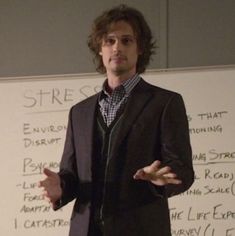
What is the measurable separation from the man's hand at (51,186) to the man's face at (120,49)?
1.12 feet

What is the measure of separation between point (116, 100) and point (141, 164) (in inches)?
8.4

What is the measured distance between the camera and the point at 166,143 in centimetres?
115

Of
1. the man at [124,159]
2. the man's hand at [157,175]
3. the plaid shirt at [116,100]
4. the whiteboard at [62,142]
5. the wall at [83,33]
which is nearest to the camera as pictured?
the man's hand at [157,175]

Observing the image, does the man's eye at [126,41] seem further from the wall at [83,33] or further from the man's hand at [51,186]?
the wall at [83,33]

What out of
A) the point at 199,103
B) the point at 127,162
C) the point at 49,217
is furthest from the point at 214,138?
the point at 127,162

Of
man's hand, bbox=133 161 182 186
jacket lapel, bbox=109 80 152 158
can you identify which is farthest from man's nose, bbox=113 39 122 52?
man's hand, bbox=133 161 182 186

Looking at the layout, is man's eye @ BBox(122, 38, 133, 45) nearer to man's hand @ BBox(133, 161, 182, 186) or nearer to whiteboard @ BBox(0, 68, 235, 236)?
man's hand @ BBox(133, 161, 182, 186)

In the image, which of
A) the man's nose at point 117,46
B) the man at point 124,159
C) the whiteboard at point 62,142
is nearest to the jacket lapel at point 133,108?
the man at point 124,159

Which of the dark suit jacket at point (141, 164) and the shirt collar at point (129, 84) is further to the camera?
the shirt collar at point (129, 84)

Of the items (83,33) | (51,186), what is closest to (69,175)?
(51,186)

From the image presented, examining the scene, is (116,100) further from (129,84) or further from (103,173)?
(103,173)

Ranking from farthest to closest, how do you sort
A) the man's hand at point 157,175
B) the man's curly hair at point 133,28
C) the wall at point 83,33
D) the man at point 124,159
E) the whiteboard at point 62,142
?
the wall at point 83,33 < the whiteboard at point 62,142 < the man's curly hair at point 133,28 < the man at point 124,159 < the man's hand at point 157,175

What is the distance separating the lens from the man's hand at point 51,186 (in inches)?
47.8

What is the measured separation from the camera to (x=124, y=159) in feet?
3.80
